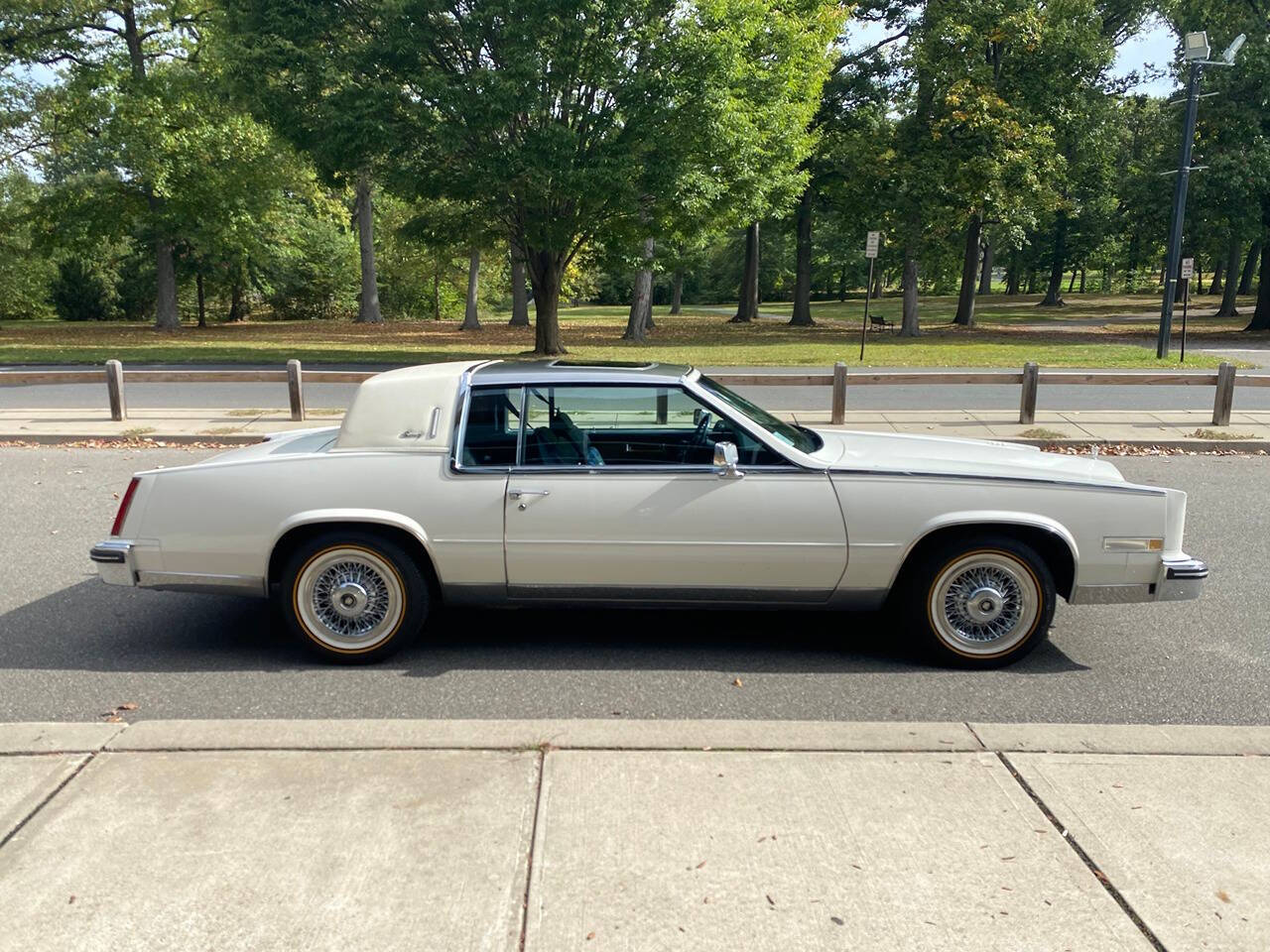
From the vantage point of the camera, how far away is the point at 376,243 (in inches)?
1972

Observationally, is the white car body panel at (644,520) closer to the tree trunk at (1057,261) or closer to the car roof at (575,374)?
the car roof at (575,374)

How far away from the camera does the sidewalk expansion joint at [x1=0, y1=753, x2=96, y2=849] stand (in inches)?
127

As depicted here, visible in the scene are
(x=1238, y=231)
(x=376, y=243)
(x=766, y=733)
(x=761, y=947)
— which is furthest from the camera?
(x=376, y=243)

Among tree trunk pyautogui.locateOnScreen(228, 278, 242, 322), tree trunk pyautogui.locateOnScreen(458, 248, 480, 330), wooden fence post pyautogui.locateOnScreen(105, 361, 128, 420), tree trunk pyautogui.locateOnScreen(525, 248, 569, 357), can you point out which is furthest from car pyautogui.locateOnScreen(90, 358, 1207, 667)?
tree trunk pyautogui.locateOnScreen(228, 278, 242, 322)

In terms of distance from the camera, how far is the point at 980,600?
4.84m

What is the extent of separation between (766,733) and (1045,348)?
28.4 metres

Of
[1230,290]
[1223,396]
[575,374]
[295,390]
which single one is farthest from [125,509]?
[1230,290]

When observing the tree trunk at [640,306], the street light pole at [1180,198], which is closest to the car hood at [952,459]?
the street light pole at [1180,198]

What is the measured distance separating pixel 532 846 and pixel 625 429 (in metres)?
2.54

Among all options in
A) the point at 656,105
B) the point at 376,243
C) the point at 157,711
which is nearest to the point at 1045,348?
the point at 656,105

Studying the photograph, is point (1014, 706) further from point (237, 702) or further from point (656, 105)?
point (656, 105)

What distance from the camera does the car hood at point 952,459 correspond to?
16.0 feet

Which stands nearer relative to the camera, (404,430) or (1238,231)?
(404,430)

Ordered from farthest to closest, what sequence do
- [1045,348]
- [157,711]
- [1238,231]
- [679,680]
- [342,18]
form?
[1238,231]
[1045,348]
[342,18]
[679,680]
[157,711]
